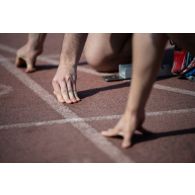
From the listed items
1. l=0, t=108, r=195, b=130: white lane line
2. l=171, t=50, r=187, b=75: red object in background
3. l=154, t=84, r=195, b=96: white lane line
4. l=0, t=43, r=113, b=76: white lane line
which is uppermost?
l=171, t=50, r=187, b=75: red object in background

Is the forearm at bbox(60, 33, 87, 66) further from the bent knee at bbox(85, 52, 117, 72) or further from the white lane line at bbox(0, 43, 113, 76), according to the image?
the white lane line at bbox(0, 43, 113, 76)

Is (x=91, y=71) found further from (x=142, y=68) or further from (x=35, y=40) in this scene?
(x=142, y=68)

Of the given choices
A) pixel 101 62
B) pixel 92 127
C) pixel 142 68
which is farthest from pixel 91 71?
pixel 142 68

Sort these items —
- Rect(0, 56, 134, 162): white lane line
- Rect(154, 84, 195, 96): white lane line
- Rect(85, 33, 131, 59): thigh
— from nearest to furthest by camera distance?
Rect(0, 56, 134, 162): white lane line
Rect(154, 84, 195, 96): white lane line
Rect(85, 33, 131, 59): thigh

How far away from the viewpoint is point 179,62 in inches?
174

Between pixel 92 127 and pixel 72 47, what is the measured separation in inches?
41.7

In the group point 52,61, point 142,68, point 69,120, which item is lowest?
point 52,61

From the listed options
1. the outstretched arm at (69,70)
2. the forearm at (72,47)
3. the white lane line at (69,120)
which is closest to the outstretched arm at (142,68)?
the white lane line at (69,120)

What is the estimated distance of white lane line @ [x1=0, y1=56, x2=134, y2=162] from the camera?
2.44 metres

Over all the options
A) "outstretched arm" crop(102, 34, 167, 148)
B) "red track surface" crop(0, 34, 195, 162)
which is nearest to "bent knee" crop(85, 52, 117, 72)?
"red track surface" crop(0, 34, 195, 162)

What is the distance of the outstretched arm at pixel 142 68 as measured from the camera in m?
2.20
